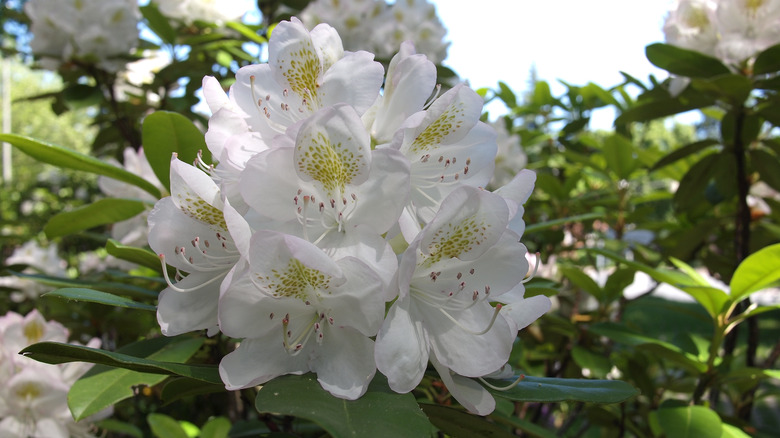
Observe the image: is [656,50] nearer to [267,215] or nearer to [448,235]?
[448,235]

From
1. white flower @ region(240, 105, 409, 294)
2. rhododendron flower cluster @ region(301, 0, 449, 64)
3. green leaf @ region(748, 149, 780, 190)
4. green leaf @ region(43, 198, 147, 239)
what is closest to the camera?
white flower @ region(240, 105, 409, 294)

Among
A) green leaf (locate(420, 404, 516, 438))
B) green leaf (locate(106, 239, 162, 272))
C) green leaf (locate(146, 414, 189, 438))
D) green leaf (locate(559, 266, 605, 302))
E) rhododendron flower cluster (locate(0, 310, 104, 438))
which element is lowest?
green leaf (locate(146, 414, 189, 438))

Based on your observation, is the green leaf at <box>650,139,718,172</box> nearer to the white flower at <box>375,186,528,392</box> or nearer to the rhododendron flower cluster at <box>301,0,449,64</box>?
the rhododendron flower cluster at <box>301,0,449,64</box>

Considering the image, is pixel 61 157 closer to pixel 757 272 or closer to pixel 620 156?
pixel 757 272

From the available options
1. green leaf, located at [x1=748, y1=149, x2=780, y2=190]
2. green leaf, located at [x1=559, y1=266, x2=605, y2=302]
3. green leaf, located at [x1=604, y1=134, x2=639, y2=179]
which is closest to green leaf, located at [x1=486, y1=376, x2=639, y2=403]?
green leaf, located at [x1=559, y1=266, x2=605, y2=302]

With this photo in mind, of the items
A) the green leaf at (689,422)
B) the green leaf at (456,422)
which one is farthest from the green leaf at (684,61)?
the green leaf at (456,422)

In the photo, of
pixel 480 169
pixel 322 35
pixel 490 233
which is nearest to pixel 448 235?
pixel 490 233

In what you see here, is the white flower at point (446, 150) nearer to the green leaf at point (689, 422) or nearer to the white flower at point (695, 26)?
the green leaf at point (689, 422)
